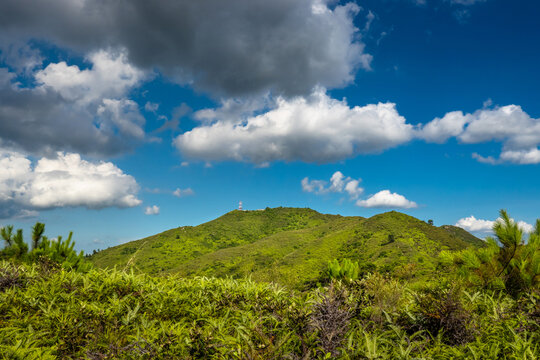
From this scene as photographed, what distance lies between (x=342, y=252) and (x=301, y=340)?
1283 inches

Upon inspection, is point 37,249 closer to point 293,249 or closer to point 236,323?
point 236,323

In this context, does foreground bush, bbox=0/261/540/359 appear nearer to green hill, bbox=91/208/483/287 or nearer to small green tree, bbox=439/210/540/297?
green hill, bbox=91/208/483/287

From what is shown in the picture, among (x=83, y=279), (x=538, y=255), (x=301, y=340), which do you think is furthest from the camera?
(x=538, y=255)

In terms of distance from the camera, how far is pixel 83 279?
4086mm

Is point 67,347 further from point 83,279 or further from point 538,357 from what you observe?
point 538,357

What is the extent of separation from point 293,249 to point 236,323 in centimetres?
4287

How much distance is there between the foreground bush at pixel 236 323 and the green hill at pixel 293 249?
1385mm

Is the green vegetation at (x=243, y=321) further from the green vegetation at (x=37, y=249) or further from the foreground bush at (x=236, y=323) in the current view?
the green vegetation at (x=37, y=249)

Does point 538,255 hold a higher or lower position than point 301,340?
higher

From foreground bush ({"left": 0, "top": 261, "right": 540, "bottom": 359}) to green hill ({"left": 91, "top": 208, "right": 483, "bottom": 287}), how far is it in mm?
1385

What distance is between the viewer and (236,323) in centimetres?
308

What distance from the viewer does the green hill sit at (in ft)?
88.2

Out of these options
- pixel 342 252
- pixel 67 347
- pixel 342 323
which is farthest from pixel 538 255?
pixel 342 252

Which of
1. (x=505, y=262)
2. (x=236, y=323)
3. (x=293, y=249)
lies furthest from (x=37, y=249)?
Result: (x=293, y=249)
